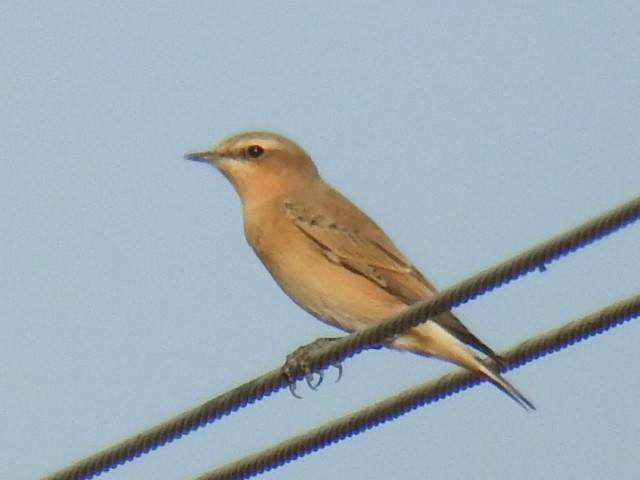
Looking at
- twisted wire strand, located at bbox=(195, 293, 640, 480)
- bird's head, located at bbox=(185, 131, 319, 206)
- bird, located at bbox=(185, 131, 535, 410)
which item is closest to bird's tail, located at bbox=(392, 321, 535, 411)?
bird, located at bbox=(185, 131, 535, 410)

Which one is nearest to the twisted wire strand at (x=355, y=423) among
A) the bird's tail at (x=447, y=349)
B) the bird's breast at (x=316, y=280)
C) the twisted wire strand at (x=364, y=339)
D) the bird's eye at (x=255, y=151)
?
the twisted wire strand at (x=364, y=339)

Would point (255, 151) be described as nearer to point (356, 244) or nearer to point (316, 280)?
point (356, 244)

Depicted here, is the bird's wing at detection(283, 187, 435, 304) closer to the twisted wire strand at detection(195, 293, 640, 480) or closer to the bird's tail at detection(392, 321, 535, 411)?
the bird's tail at detection(392, 321, 535, 411)

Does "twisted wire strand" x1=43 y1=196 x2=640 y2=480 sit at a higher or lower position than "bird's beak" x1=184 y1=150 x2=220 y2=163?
lower

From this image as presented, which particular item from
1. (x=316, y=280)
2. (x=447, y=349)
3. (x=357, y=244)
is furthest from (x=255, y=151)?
(x=447, y=349)

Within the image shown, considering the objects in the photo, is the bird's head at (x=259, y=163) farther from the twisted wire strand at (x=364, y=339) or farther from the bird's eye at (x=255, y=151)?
the twisted wire strand at (x=364, y=339)

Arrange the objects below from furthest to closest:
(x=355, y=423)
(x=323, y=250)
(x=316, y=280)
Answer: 1. (x=323, y=250)
2. (x=316, y=280)
3. (x=355, y=423)

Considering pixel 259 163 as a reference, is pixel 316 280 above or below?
below
